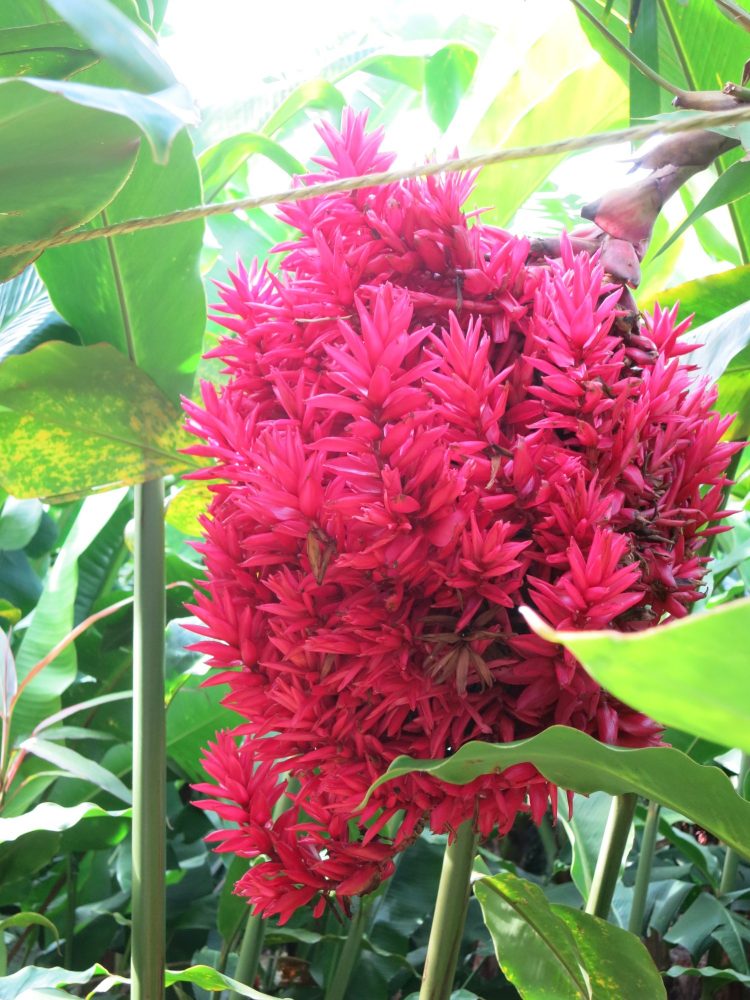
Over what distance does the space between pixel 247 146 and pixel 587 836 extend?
Result: 64 cm

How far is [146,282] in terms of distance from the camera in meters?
0.59

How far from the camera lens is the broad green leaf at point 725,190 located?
0.50 metres

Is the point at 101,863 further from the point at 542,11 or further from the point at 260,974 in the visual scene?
the point at 542,11

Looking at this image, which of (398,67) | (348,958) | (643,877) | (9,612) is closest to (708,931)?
(643,877)

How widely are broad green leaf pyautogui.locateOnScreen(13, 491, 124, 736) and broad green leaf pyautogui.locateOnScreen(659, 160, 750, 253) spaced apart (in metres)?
0.55

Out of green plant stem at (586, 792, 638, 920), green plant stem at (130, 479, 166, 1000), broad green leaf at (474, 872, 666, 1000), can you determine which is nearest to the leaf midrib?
broad green leaf at (474, 872, 666, 1000)

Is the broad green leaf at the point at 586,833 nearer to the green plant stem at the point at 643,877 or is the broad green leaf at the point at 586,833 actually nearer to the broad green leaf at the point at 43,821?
the green plant stem at the point at 643,877

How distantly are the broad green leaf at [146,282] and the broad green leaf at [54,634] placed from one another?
0.25 meters

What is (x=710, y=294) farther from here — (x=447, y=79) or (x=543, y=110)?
(x=447, y=79)

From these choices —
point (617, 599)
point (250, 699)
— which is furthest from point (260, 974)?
point (617, 599)

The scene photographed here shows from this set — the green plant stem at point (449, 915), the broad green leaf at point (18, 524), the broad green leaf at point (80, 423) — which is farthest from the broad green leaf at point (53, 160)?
the broad green leaf at point (18, 524)

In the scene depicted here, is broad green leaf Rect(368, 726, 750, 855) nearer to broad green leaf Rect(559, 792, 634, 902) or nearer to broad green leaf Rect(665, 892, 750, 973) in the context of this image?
broad green leaf Rect(559, 792, 634, 902)

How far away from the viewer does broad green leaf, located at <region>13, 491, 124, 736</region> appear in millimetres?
772

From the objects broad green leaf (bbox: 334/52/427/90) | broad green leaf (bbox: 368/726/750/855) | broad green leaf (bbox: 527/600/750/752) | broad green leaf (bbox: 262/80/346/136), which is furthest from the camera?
broad green leaf (bbox: 334/52/427/90)
